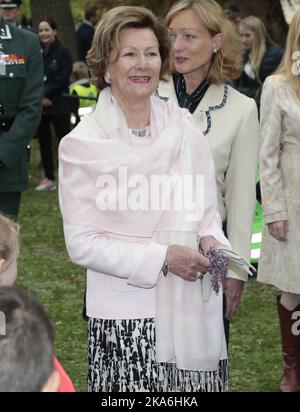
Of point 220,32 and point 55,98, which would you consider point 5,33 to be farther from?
point 55,98

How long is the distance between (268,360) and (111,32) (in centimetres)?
328

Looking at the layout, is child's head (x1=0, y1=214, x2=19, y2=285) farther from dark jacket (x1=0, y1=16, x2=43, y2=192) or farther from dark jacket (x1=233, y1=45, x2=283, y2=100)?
dark jacket (x1=233, y1=45, x2=283, y2=100)

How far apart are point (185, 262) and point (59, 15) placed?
13842mm

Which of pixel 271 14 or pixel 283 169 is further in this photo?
pixel 271 14

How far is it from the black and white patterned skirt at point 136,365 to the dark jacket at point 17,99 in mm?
2751

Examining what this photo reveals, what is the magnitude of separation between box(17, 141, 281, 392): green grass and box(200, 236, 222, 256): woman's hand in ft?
7.60

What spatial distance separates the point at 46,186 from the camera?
13852 millimetres

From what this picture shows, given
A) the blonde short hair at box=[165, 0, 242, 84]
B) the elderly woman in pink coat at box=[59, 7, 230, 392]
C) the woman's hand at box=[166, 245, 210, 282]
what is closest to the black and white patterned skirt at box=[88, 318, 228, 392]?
the elderly woman in pink coat at box=[59, 7, 230, 392]

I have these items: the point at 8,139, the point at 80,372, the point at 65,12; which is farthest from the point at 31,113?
the point at 65,12

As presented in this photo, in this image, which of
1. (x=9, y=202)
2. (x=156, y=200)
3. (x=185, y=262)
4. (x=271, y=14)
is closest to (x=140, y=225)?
(x=156, y=200)

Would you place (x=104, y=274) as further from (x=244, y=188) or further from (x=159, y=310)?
(x=244, y=188)

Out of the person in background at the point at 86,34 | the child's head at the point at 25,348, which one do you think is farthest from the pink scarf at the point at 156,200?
the person in background at the point at 86,34
